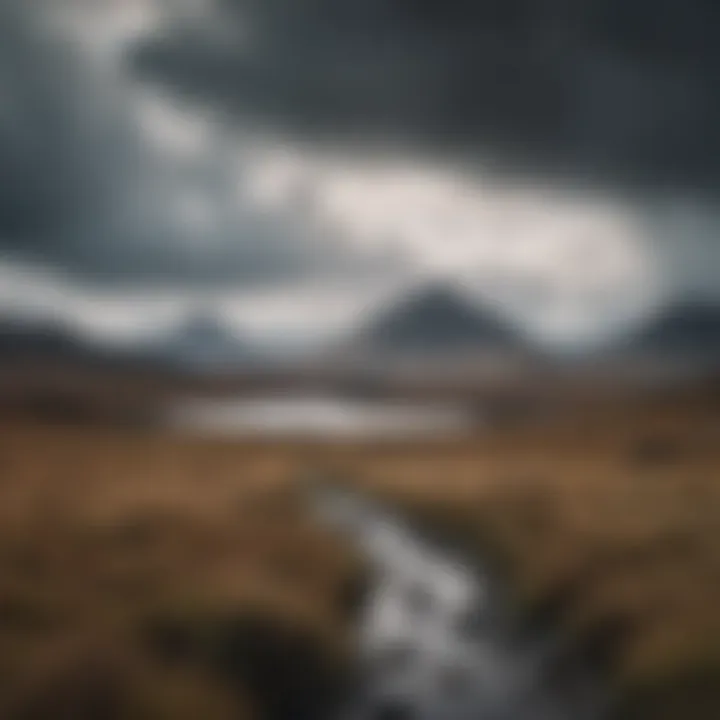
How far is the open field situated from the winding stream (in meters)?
0.66

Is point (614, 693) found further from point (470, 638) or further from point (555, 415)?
point (555, 415)

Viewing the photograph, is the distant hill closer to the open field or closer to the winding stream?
the open field

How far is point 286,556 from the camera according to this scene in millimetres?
21266

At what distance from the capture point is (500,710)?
1310cm

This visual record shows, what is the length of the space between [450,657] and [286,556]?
6.90 meters

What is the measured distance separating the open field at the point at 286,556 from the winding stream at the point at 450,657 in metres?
0.66

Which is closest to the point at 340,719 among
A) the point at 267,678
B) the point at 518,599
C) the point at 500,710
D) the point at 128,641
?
the point at 267,678

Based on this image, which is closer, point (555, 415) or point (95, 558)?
point (95, 558)

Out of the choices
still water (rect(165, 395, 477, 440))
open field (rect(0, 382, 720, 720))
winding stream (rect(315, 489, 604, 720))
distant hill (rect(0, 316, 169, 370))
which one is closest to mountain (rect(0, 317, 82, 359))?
distant hill (rect(0, 316, 169, 370))

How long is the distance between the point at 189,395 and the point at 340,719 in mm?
18537

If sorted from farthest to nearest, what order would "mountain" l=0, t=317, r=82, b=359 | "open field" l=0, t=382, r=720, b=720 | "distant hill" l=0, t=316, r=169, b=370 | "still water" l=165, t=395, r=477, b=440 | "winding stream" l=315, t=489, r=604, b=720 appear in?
"mountain" l=0, t=317, r=82, b=359 → "still water" l=165, t=395, r=477, b=440 → "distant hill" l=0, t=316, r=169, b=370 → "winding stream" l=315, t=489, r=604, b=720 → "open field" l=0, t=382, r=720, b=720

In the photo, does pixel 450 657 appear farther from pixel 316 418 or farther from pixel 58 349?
pixel 58 349

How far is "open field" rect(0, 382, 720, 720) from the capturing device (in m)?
12.9

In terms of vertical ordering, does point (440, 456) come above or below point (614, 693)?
above
